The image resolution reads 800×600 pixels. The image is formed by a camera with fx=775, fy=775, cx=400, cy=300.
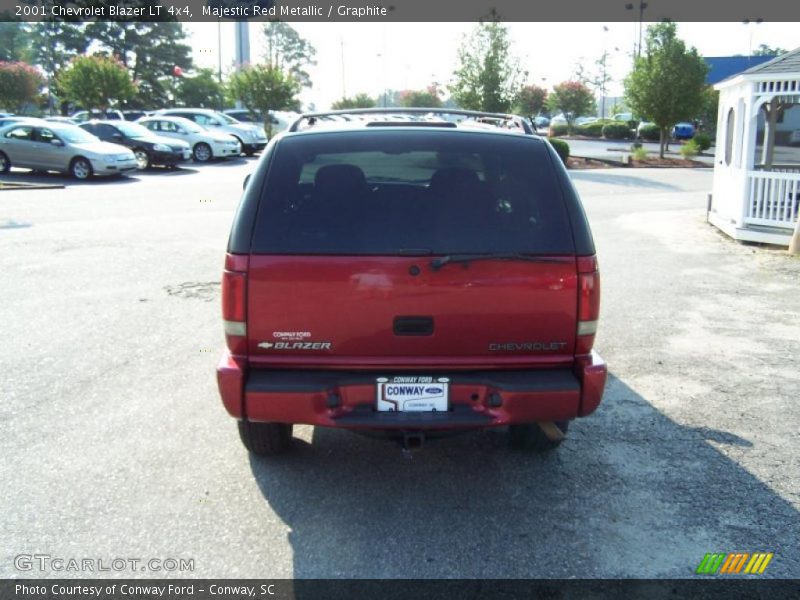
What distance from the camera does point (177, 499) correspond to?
4.00 metres

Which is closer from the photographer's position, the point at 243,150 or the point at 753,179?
the point at 753,179

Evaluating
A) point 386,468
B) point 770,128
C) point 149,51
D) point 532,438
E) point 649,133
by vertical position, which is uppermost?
point 149,51

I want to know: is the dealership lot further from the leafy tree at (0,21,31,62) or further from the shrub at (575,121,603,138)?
the leafy tree at (0,21,31,62)

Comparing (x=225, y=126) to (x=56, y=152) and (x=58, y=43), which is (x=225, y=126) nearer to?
(x=56, y=152)

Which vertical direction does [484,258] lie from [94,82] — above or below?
below

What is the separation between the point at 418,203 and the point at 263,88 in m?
35.4

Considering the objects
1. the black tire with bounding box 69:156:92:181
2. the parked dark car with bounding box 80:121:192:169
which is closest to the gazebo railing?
the black tire with bounding box 69:156:92:181

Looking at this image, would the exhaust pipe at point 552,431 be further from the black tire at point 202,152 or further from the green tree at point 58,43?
the green tree at point 58,43

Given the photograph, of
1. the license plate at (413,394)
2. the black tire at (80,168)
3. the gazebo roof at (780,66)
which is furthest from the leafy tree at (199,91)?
the license plate at (413,394)

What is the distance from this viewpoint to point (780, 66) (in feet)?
43.3

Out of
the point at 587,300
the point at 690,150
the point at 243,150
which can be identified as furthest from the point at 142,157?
the point at 587,300

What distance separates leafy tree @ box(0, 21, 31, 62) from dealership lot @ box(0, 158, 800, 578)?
7379 centimetres

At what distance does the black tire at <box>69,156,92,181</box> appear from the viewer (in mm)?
21734

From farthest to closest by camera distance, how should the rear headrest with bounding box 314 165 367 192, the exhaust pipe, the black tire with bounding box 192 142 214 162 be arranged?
the black tire with bounding box 192 142 214 162, the exhaust pipe, the rear headrest with bounding box 314 165 367 192
